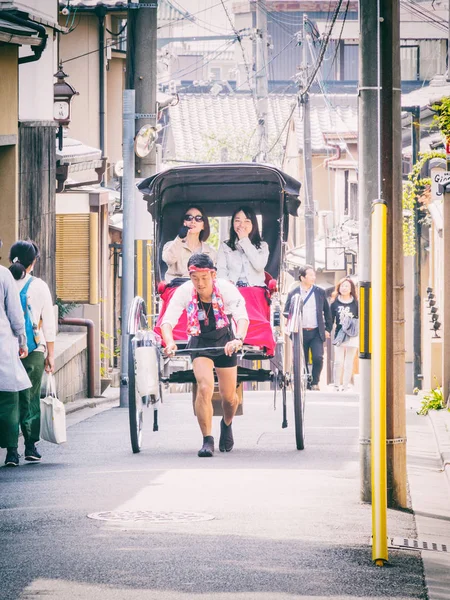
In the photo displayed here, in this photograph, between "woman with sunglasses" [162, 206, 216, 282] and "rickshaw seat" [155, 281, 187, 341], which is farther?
"woman with sunglasses" [162, 206, 216, 282]

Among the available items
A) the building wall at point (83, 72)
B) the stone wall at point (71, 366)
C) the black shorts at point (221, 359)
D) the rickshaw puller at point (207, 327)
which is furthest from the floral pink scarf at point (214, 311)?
the building wall at point (83, 72)

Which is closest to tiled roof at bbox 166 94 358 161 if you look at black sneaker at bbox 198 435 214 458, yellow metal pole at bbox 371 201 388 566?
black sneaker at bbox 198 435 214 458

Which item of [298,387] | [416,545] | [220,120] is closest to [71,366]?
[298,387]

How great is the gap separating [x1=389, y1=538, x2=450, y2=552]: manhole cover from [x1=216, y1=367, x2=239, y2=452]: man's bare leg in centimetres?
406

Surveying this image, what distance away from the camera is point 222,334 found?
1098 centimetres

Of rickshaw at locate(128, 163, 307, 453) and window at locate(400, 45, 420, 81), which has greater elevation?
window at locate(400, 45, 420, 81)

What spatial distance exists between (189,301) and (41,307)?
1.32 meters

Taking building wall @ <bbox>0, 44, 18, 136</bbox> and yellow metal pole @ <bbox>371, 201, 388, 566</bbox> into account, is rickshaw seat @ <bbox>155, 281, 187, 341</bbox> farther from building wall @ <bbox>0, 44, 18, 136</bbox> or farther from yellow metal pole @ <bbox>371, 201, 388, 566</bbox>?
yellow metal pole @ <bbox>371, 201, 388, 566</bbox>

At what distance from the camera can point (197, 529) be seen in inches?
284

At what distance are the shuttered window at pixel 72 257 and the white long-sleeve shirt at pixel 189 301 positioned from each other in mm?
A: 9841

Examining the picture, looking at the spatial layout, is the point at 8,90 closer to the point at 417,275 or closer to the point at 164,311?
the point at 164,311

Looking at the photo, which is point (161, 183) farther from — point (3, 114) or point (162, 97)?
point (162, 97)

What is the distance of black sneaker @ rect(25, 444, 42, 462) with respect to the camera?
10.9 metres

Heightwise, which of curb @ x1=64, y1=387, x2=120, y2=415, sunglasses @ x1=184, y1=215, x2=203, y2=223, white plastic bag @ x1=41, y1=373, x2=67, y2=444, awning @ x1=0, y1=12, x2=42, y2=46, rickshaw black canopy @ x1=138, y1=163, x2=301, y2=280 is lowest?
curb @ x1=64, y1=387, x2=120, y2=415
